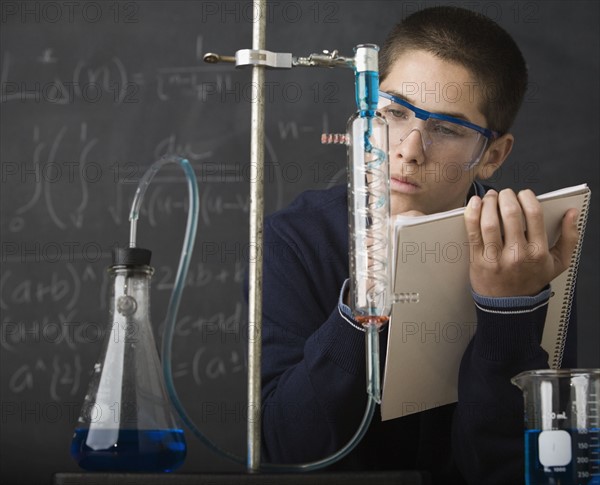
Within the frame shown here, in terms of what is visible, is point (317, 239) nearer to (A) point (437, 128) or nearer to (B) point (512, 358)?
(A) point (437, 128)

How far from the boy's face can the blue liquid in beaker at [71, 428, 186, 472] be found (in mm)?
829

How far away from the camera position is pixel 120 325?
0.87 metres

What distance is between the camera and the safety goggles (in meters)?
1.53

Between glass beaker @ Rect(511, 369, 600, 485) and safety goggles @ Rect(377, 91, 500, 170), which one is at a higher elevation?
safety goggles @ Rect(377, 91, 500, 170)

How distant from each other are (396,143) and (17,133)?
1780mm

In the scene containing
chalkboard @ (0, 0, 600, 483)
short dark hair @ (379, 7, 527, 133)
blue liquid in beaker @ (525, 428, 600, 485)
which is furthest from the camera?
chalkboard @ (0, 0, 600, 483)

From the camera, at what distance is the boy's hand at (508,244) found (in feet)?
3.60

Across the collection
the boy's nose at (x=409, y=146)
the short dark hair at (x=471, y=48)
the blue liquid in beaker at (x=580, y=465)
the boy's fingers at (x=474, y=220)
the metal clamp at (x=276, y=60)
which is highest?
the short dark hair at (x=471, y=48)

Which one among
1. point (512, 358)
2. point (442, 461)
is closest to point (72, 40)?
point (442, 461)

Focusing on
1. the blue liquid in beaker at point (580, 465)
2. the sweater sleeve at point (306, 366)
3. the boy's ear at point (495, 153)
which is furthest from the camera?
the boy's ear at point (495, 153)

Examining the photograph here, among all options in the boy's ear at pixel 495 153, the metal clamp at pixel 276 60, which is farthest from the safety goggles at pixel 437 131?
the metal clamp at pixel 276 60

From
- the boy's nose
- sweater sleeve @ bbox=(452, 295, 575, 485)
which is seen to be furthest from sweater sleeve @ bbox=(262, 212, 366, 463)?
the boy's nose

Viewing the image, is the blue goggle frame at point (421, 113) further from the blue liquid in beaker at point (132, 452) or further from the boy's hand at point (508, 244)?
the blue liquid in beaker at point (132, 452)

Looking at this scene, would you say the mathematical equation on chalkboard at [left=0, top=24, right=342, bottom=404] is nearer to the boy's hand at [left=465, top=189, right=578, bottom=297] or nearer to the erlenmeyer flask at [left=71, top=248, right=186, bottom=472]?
the boy's hand at [left=465, top=189, right=578, bottom=297]
